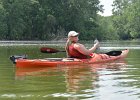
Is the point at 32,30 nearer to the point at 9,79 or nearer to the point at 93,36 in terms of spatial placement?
the point at 93,36

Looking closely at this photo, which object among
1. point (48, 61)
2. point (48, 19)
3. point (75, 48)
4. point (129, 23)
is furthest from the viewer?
point (129, 23)

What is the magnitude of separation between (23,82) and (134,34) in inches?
3735

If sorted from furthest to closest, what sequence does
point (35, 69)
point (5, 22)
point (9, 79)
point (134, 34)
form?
point (134, 34) < point (5, 22) < point (35, 69) < point (9, 79)

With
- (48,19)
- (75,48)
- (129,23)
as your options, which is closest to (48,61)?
(75,48)

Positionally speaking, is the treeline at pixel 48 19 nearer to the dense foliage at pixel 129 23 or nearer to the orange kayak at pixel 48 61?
the dense foliage at pixel 129 23

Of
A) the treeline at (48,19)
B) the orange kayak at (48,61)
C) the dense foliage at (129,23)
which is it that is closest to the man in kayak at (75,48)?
the orange kayak at (48,61)

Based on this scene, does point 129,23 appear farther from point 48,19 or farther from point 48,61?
point 48,61

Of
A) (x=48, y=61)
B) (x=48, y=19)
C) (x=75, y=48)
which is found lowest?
(x=48, y=61)

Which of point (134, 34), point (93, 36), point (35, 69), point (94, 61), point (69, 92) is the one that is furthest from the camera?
point (134, 34)

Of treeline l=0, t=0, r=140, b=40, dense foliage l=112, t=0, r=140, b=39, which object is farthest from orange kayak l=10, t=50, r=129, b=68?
dense foliage l=112, t=0, r=140, b=39

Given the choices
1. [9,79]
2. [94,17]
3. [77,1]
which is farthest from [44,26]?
[9,79]

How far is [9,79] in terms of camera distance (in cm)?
1155

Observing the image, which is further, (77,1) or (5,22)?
(77,1)

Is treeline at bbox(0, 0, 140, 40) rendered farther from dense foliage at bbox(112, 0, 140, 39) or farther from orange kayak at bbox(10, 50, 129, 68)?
orange kayak at bbox(10, 50, 129, 68)
